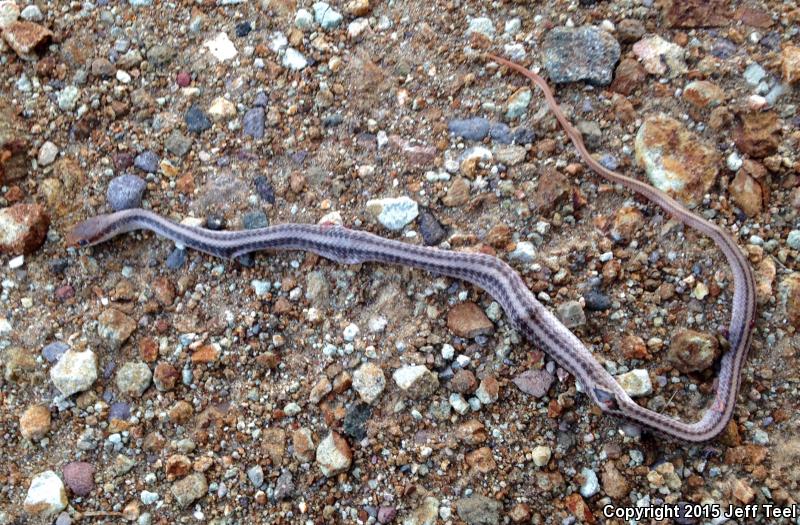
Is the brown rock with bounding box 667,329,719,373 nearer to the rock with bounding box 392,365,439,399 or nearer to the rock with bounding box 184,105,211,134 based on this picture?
the rock with bounding box 392,365,439,399

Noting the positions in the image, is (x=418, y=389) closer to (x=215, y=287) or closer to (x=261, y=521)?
(x=261, y=521)

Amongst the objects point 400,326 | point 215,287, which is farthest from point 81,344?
point 400,326

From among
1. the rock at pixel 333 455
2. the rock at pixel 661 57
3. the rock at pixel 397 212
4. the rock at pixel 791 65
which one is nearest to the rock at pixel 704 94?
the rock at pixel 661 57

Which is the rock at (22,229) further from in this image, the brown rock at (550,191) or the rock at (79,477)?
the brown rock at (550,191)

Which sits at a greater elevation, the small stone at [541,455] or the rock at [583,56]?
the rock at [583,56]

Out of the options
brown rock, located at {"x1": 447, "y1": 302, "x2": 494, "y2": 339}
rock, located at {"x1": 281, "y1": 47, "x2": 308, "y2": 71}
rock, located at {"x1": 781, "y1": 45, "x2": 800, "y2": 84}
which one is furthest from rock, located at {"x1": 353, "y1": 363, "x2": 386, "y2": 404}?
rock, located at {"x1": 781, "y1": 45, "x2": 800, "y2": 84}

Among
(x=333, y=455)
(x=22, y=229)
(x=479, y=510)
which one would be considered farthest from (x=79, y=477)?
(x=479, y=510)
